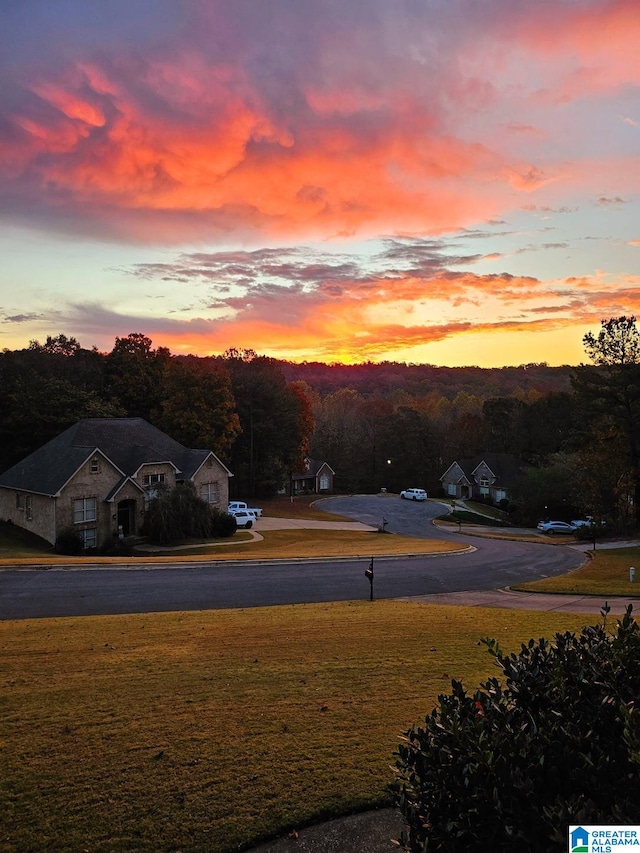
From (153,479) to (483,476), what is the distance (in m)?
52.7

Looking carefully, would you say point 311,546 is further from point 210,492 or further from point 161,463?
point 210,492

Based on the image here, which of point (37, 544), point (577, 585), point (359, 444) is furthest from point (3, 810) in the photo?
point (359, 444)

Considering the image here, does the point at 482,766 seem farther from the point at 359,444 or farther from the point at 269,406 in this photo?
the point at 359,444

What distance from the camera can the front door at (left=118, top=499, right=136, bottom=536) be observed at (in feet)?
134

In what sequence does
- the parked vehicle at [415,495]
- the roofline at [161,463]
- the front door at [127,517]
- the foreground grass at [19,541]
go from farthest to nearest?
1. the parked vehicle at [415,495]
2. the roofline at [161,463]
3. the front door at [127,517]
4. the foreground grass at [19,541]

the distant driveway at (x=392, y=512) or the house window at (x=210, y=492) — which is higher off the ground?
the house window at (x=210, y=492)

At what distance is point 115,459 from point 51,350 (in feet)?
88.3

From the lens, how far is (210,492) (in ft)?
161

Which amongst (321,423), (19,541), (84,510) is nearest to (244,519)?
(84,510)

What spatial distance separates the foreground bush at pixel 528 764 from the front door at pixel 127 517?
3900 cm

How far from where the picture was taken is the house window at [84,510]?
125 feet

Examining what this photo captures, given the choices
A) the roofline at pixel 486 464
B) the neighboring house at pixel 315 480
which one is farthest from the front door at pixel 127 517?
the roofline at pixel 486 464

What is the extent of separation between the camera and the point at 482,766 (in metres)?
3.99

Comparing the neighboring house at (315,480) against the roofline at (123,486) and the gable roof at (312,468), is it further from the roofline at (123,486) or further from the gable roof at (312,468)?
the roofline at (123,486)
